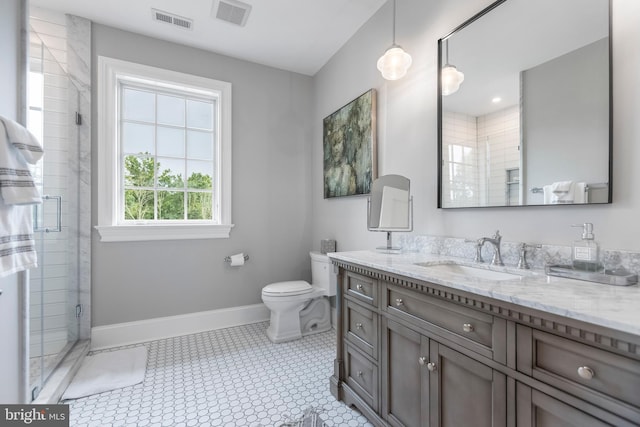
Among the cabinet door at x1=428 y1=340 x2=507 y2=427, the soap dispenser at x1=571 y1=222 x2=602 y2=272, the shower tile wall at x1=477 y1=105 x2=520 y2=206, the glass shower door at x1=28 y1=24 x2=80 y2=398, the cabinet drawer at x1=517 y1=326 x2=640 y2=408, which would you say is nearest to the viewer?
the cabinet drawer at x1=517 y1=326 x2=640 y2=408

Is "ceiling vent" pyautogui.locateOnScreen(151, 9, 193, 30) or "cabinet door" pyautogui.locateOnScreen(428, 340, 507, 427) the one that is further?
"ceiling vent" pyautogui.locateOnScreen(151, 9, 193, 30)

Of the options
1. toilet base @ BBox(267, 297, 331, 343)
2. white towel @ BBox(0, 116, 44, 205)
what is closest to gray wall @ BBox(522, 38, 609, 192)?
toilet base @ BBox(267, 297, 331, 343)

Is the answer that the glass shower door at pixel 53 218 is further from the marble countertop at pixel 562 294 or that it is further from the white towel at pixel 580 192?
the white towel at pixel 580 192

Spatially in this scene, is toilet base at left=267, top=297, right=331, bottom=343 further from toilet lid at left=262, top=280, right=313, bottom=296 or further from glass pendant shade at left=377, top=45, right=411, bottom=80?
glass pendant shade at left=377, top=45, right=411, bottom=80

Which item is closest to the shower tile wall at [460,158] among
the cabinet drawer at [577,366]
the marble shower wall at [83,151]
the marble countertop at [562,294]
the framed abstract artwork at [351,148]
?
the marble countertop at [562,294]

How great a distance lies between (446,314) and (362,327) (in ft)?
1.97

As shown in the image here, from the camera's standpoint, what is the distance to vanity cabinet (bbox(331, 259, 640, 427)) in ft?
2.26

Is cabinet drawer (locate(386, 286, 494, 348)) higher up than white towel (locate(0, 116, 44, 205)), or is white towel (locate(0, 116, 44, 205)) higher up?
white towel (locate(0, 116, 44, 205))

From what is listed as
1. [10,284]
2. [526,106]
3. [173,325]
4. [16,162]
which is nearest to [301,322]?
[173,325]

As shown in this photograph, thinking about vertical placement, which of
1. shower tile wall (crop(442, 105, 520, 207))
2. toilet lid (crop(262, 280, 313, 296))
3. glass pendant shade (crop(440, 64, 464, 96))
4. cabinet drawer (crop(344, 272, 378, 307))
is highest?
glass pendant shade (crop(440, 64, 464, 96))

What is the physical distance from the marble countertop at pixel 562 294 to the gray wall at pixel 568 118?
44 centimetres

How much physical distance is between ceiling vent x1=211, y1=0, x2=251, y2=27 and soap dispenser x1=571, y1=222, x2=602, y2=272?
260cm

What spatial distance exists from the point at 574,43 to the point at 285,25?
6.91 ft

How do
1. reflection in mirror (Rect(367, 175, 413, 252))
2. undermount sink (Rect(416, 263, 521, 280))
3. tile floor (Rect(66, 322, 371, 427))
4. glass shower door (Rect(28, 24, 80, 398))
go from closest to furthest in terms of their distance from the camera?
undermount sink (Rect(416, 263, 521, 280)) < tile floor (Rect(66, 322, 371, 427)) < glass shower door (Rect(28, 24, 80, 398)) < reflection in mirror (Rect(367, 175, 413, 252))
